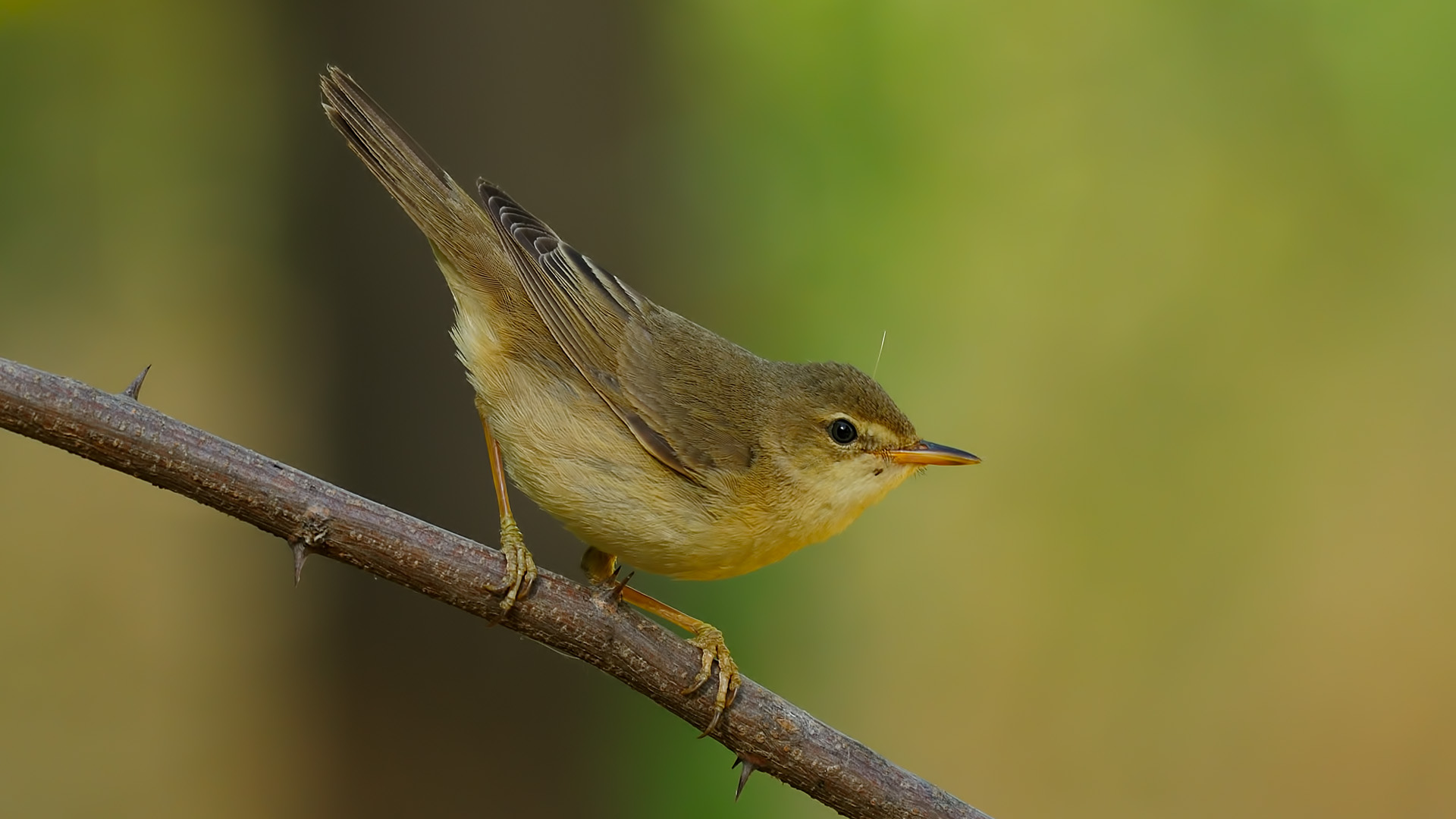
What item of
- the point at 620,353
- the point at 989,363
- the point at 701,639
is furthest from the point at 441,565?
the point at 989,363

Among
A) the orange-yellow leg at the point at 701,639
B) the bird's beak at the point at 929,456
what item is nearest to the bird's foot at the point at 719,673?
the orange-yellow leg at the point at 701,639

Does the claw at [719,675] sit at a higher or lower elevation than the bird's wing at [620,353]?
lower

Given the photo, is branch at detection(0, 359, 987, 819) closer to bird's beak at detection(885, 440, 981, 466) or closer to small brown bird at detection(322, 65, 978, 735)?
small brown bird at detection(322, 65, 978, 735)

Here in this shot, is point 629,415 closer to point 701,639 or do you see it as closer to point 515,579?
point 701,639

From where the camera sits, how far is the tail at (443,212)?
3.40 meters

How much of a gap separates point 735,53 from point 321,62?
281 cm

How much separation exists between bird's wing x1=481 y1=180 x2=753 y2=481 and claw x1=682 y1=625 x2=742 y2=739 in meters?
0.50

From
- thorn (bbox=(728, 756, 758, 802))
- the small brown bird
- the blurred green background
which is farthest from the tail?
the blurred green background

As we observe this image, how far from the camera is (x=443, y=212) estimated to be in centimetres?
361

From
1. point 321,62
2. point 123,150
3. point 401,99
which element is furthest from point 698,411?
point 123,150

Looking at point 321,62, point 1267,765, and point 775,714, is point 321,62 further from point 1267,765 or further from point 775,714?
point 1267,765

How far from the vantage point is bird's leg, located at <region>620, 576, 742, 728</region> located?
2.88m

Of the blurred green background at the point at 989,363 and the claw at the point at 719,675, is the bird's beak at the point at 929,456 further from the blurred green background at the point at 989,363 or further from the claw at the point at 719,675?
the blurred green background at the point at 989,363

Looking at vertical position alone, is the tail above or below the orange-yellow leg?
above
